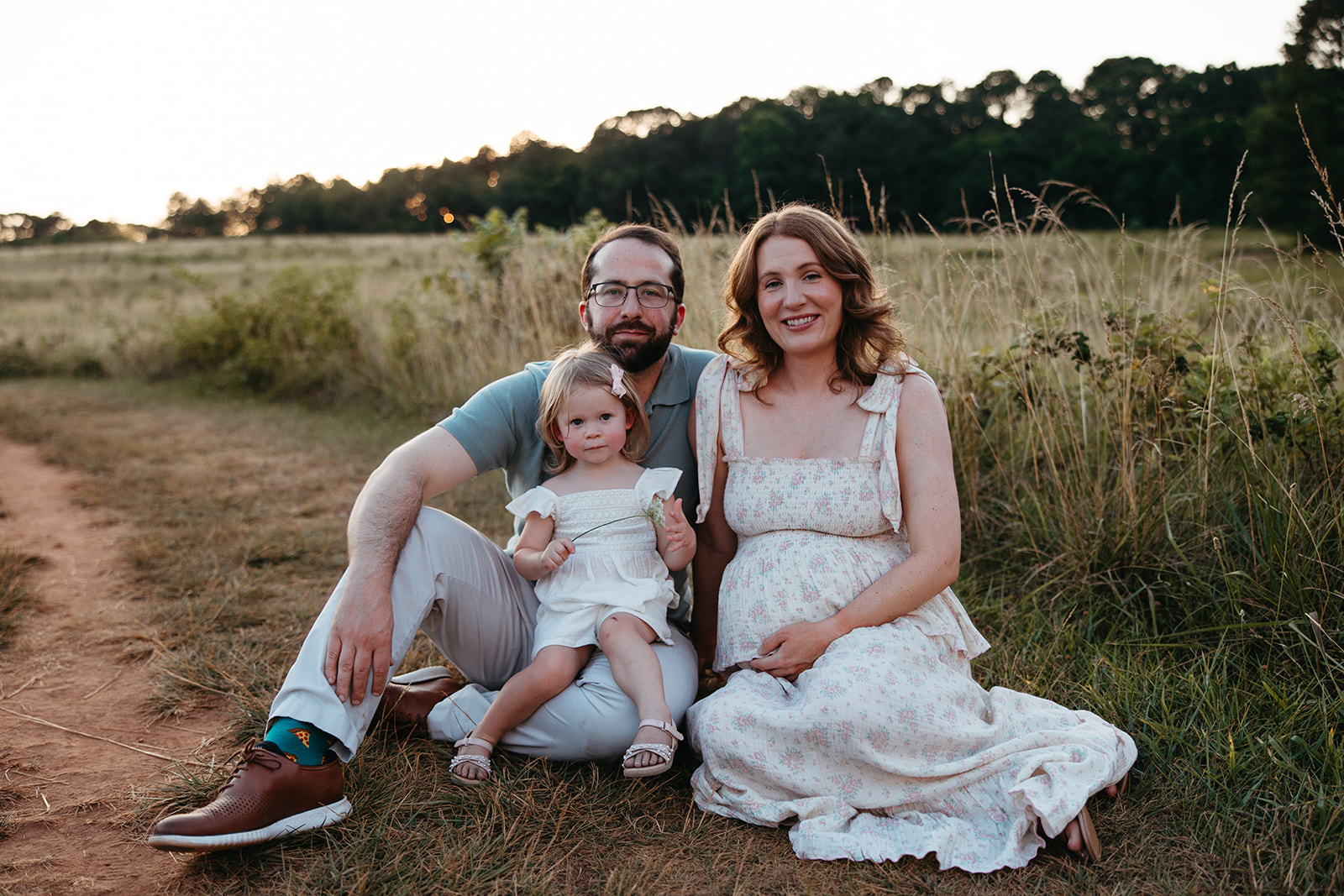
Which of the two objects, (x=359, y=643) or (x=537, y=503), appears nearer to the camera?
(x=359, y=643)

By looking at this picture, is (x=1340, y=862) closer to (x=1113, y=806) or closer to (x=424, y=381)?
(x=1113, y=806)

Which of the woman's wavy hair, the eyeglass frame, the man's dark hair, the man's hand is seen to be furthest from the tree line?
the man's hand

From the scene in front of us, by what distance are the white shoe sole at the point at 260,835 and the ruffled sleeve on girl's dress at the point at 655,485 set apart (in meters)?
1.01

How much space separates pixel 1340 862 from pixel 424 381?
6760 mm

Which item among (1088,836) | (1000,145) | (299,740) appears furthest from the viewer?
(1000,145)

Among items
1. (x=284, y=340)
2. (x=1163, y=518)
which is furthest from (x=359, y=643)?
(x=284, y=340)

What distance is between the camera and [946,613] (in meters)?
2.10

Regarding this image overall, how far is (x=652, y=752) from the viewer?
1830mm

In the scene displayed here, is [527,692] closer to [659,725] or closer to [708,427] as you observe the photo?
[659,725]

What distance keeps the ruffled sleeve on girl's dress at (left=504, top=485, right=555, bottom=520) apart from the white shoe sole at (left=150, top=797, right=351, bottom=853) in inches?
31.9

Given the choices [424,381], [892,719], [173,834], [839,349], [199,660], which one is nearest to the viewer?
[173,834]

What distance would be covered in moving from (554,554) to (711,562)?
0.53m

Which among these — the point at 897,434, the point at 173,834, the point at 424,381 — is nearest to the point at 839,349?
the point at 897,434

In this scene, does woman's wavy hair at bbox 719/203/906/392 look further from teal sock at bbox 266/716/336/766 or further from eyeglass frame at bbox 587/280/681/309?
teal sock at bbox 266/716/336/766
